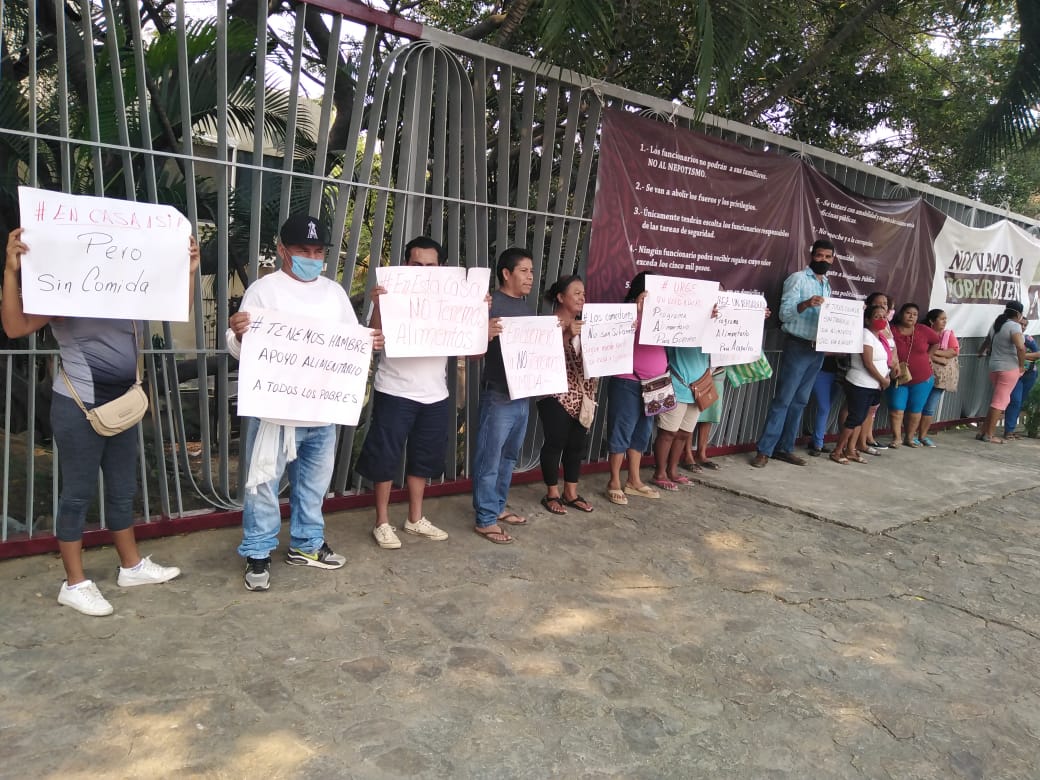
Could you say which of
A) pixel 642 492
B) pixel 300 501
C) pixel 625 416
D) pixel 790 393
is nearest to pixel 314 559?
pixel 300 501

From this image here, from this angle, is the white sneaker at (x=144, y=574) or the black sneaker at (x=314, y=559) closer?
the white sneaker at (x=144, y=574)

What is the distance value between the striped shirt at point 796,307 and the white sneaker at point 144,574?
16.9 feet

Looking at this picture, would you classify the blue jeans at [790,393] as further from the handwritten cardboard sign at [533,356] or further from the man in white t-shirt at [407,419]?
the man in white t-shirt at [407,419]

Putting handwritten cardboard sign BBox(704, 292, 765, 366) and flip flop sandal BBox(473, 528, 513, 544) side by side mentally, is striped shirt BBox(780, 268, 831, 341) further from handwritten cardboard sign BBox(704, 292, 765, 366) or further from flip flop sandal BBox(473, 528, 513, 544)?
flip flop sandal BBox(473, 528, 513, 544)

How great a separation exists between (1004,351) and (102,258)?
383 inches

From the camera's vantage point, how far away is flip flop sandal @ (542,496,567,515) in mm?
4848

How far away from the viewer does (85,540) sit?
3.69 meters

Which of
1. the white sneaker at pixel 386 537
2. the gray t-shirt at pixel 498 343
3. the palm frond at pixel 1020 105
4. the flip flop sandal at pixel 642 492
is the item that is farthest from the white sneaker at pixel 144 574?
the palm frond at pixel 1020 105

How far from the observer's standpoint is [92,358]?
9.91 feet

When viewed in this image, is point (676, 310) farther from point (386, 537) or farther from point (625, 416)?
point (386, 537)

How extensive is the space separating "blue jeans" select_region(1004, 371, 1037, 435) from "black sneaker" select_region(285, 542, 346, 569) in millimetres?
9085

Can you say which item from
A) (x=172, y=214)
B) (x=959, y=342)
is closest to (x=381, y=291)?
(x=172, y=214)

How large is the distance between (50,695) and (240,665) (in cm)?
61

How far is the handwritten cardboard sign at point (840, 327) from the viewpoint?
20.7 ft
